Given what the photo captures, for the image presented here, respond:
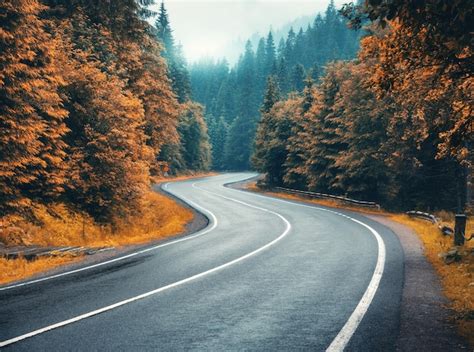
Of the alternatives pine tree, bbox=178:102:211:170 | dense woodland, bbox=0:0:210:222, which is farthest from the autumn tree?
pine tree, bbox=178:102:211:170

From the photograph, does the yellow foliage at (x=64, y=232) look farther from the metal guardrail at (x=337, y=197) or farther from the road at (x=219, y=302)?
the metal guardrail at (x=337, y=197)

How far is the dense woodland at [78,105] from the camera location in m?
14.7

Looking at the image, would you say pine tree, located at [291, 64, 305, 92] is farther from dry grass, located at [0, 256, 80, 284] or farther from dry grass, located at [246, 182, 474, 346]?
dry grass, located at [0, 256, 80, 284]

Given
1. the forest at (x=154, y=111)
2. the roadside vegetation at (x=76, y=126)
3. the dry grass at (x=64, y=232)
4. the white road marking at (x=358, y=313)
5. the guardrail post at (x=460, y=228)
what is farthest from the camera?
the roadside vegetation at (x=76, y=126)

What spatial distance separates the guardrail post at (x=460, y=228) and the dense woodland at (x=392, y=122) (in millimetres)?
2052

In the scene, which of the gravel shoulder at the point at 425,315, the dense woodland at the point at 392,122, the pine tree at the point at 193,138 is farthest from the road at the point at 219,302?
the pine tree at the point at 193,138

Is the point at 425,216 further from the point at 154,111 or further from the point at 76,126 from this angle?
the point at 76,126

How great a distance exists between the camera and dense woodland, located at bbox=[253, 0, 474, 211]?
746cm

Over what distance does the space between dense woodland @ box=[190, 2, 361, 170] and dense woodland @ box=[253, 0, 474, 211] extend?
55.4 m

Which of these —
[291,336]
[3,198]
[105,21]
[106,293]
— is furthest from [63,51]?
[291,336]

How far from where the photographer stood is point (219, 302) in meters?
7.79

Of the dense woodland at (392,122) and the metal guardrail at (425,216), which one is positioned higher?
the dense woodland at (392,122)

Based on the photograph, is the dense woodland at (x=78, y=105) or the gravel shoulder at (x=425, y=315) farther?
the dense woodland at (x=78, y=105)

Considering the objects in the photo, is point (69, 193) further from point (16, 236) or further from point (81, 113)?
point (16, 236)
